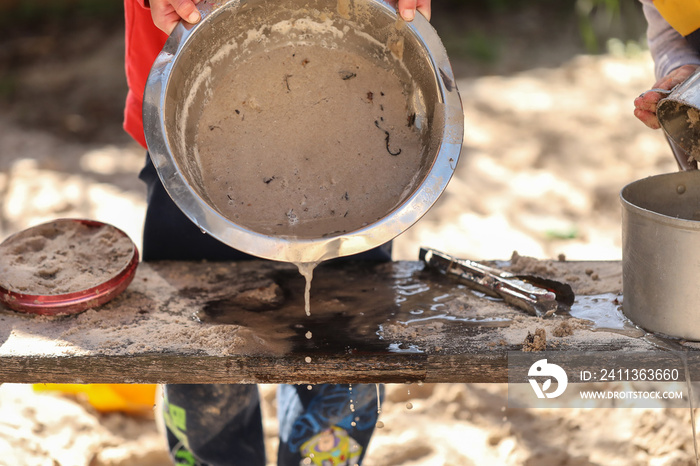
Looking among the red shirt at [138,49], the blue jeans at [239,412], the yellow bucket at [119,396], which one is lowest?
the yellow bucket at [119,396]

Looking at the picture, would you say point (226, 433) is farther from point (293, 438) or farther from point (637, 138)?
point (637, 138)

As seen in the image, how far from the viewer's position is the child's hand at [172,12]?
113 centimetres

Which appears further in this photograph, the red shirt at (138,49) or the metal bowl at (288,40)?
the red shirt at (138,49)

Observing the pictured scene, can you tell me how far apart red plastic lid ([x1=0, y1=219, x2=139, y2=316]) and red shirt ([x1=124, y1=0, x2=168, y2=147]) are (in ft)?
0.80

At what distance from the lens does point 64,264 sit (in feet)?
4.59

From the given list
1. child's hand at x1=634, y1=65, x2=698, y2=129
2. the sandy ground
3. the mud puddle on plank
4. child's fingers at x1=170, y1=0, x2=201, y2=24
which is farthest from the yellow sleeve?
the sandy ground

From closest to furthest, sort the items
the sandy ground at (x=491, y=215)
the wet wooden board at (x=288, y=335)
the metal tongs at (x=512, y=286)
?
the wet wooden board at (x=288, y=335)
the metal tongs at (x=512, y=286)
the sandy ground at (x=491, y=215)

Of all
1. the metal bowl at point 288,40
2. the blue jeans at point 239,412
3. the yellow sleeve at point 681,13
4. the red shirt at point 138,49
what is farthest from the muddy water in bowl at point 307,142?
the yellow sleeve at point 681,13

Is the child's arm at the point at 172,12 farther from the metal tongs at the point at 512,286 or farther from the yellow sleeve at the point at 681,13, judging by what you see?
the yellow sleeve at the point at 681,13

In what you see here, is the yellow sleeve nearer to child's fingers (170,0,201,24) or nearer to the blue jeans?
the blue jeans

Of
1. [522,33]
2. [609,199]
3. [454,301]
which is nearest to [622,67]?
[522,33]

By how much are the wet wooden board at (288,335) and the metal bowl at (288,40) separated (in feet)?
0.74

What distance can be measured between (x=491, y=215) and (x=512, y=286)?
1.75 m

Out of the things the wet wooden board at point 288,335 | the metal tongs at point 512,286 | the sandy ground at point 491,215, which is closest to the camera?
the wet wooden board at point 288,335
